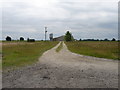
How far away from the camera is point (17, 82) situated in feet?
26.4

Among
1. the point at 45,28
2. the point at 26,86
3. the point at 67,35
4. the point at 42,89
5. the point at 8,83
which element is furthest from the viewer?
the point at 67,35

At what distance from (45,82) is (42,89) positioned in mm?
1098

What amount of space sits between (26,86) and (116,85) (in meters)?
3.47

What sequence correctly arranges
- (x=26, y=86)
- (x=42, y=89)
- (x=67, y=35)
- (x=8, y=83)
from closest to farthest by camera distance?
1. (x=42, y=89)
2. (x=26, y=86)
3. (x=8, y=83)
4. (x=67, y=35)

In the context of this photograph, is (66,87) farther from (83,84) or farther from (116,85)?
(116,85)

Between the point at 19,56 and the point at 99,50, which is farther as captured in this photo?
the point at 99,50

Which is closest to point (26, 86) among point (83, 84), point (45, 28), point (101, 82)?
point (83, 84)

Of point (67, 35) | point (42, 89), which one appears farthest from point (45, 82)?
point (67, 35)

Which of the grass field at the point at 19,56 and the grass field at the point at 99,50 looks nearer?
the grass field at the point at 19,56

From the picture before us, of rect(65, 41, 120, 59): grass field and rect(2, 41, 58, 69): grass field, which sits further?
rect(65, 41, 120, 59): grass field

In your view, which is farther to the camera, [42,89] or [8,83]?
[8,83]

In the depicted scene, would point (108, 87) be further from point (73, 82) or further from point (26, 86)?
point (26, 86)

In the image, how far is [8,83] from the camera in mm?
7930

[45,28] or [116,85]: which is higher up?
[45,28]
